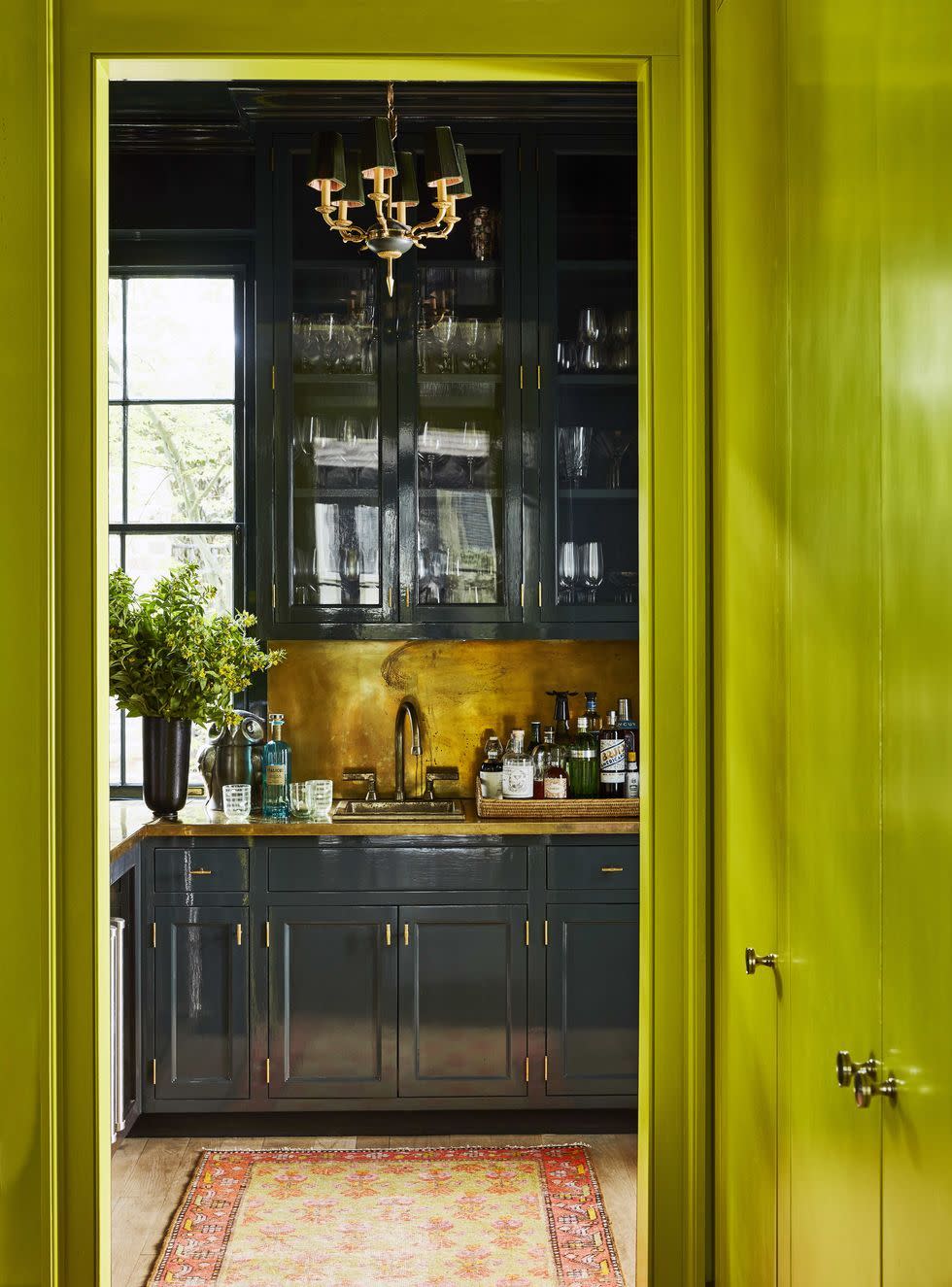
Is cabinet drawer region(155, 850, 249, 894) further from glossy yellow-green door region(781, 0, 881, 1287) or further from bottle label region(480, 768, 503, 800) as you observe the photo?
glossy yellow-green door region(781, 0, 881, 1287)

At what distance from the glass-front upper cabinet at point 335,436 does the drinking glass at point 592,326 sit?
0.61m

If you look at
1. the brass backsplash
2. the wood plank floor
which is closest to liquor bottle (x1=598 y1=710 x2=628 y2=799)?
the brass backsplash

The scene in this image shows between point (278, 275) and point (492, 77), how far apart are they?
6.03 ft

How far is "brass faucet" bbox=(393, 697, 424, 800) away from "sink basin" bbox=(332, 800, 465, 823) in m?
0.06

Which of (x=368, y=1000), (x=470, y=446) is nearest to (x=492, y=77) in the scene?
(x=470, y=446)

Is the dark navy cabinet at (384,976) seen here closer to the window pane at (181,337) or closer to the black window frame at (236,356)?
the black window frame at (236,356)

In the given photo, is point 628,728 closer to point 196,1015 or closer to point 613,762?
point 613,762

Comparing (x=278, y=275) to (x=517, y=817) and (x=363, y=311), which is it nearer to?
(x=363, y=311)

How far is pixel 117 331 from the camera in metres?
3.95

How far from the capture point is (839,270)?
1218 mm

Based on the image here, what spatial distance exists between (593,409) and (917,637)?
274 cm

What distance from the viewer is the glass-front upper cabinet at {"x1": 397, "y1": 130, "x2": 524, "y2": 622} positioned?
3.63 meters

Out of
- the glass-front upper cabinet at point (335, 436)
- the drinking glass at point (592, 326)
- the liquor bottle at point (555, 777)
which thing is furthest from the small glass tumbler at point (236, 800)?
the drinking glass at point (592, 326)

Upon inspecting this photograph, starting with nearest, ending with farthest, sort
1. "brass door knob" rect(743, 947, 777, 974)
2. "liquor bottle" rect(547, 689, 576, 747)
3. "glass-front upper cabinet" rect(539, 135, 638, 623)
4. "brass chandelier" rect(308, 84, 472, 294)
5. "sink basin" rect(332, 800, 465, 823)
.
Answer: "brass door knob" rect(743, 947, 777, 974)
"brass chandelier" rect(308, 84, 472, 294)
"sink basin" rect(332, 800, 465, 823)
"glass-front upper cabinet" rect(539, 135, 638, 623)
"liquor bottle" rect(547, 689, 576, 747)
